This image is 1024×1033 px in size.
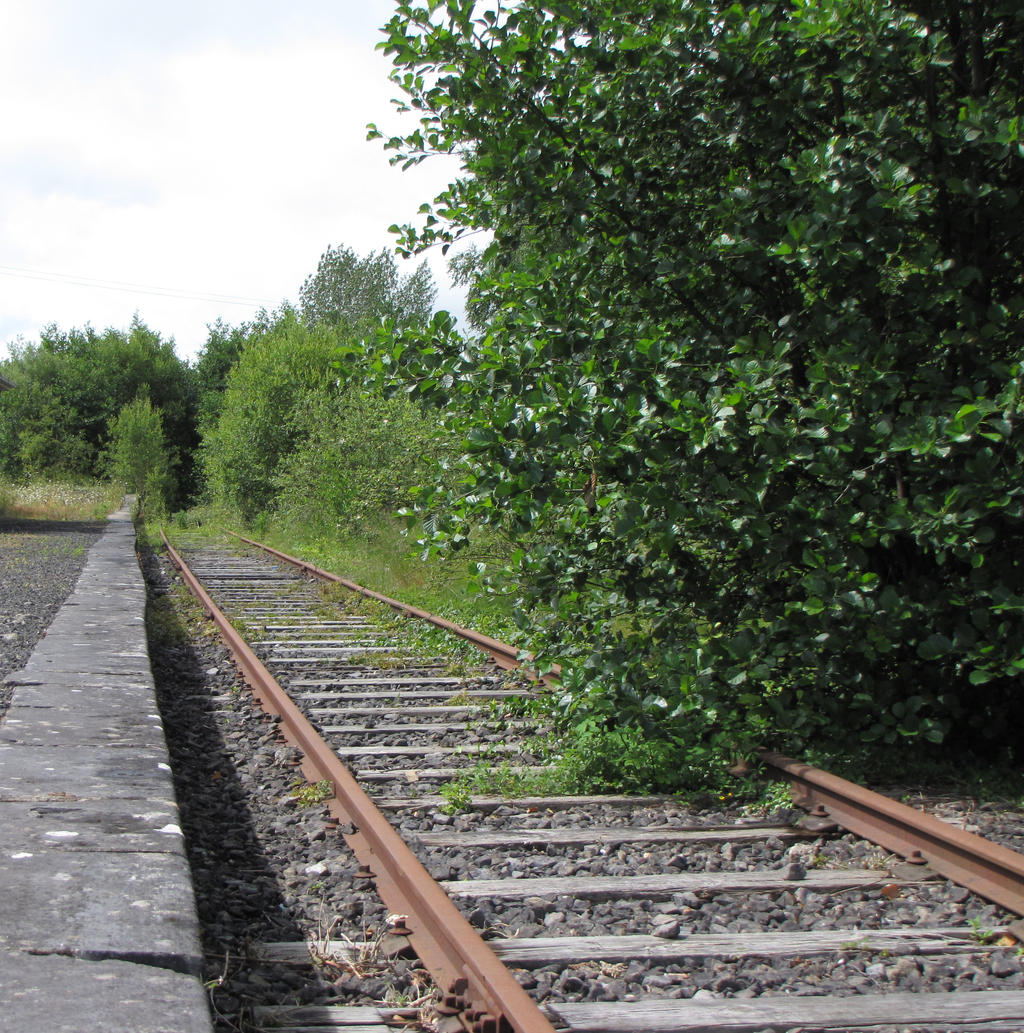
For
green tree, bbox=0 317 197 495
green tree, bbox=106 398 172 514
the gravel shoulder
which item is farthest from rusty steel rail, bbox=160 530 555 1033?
green tree, bbox=0 317 197 495

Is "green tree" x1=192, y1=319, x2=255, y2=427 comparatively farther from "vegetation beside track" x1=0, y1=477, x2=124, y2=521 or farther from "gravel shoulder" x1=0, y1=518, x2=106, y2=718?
"gravel shoulder" x1=0, y1=518, x2=106, y2=718

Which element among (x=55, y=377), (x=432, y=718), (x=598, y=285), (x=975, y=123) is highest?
(x=55, y=377)

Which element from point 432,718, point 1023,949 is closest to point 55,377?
point 432,718

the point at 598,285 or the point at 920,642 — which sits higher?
the point at 598,285

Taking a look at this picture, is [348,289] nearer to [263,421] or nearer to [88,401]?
[88,401]

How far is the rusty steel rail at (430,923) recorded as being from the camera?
7.39 feet

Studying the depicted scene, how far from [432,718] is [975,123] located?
4069 mm

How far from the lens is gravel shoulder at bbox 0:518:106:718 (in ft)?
26.2

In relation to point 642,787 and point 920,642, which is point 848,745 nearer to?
point 920,642

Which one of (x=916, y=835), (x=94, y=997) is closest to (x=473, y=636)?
(x=916, y=835)

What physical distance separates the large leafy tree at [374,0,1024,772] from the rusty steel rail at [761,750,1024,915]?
0.40 m

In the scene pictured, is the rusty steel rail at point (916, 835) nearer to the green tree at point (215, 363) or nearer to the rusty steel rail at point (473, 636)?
the rusty steel rail at point (473, 636)

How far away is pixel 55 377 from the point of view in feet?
189

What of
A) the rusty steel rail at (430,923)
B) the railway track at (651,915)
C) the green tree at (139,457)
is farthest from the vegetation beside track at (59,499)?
the railway track at (651,915)
